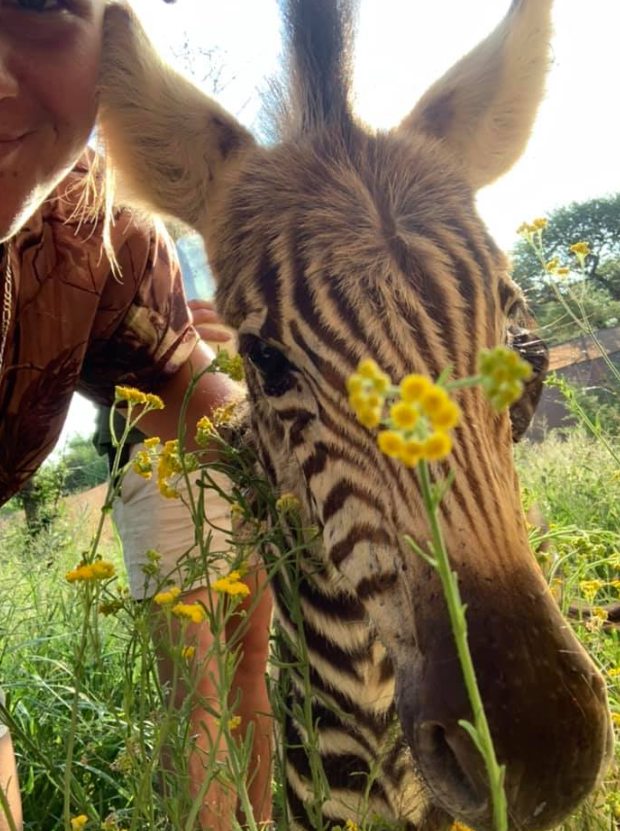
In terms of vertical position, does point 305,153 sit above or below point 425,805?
above

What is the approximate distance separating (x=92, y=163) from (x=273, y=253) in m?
1.01

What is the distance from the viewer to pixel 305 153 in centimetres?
190

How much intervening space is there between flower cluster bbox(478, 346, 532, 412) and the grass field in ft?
3.06

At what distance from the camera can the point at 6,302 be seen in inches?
97.7

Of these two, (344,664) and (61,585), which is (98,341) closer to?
(344,664)

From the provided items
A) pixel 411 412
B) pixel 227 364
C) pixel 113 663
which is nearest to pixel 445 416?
pixel 411 412

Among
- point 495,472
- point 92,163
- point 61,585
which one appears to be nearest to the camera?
point 495,472

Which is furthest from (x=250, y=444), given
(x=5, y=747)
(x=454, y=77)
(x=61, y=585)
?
(x=61, y=585)

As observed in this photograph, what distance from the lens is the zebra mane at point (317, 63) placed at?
204cm

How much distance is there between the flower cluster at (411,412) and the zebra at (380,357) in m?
0.70

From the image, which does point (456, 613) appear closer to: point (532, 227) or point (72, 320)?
point (532, 227)

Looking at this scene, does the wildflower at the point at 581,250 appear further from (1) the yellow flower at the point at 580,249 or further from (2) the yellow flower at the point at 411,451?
(2) the yellow flower at the point at 411,451

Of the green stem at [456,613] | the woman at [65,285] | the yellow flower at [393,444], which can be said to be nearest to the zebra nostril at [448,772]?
the green stem at [456,613]

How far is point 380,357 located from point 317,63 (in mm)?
1221
